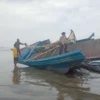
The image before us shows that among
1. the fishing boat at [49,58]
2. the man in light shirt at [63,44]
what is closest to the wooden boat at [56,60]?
the fishing boat at [49,58]

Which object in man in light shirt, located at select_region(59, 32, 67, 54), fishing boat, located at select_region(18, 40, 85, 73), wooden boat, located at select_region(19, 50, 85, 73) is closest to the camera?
wooden boat, located at select_region(19, 50, 85, 73)

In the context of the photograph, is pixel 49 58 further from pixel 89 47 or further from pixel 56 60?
pixel 89 47

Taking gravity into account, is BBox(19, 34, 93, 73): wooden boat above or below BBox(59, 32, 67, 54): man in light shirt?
below

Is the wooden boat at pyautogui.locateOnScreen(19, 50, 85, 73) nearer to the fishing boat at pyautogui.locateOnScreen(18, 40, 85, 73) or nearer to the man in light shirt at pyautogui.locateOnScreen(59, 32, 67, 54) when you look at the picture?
the fishing boat at pyautogui.locateOnScreen(18, 40, 85, 73)

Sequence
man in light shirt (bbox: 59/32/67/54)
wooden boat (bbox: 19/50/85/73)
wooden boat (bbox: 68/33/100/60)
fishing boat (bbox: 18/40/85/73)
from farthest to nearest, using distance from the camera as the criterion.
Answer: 1. wooden boat (bbox: 68/33/100/60)
2. man in light shirt (bbox: 59/32/67/54)
3. fishing boat (bbox: 18/40/85/73)
4. wooden boat (bbox: 19/50/85/73)

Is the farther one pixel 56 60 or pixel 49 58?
pixel 49 58

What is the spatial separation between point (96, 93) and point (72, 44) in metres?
6.94

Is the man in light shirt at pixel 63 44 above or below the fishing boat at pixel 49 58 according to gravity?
above

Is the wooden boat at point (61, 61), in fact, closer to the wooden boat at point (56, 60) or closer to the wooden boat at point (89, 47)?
the wooden boat at point (56, 60)

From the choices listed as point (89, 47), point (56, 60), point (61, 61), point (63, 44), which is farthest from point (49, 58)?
point (89, 47)

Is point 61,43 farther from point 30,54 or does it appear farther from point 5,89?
point 5,89

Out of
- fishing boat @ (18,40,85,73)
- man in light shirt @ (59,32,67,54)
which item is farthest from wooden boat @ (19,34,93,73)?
man in light shirt @ (59,32,67,54)

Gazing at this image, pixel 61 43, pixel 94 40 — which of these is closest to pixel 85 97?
pixel 61 43

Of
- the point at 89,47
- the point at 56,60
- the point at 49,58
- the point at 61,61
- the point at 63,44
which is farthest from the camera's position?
the point at 89,47
